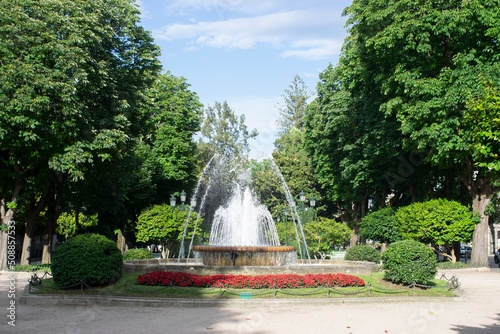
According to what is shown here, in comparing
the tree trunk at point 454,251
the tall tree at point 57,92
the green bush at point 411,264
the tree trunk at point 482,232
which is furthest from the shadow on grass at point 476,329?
the tree trunk at point 454,251

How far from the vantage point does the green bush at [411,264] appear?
49.9 ft

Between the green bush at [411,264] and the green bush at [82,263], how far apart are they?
9.63m

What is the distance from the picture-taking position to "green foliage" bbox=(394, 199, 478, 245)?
25641 mm

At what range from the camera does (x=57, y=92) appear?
19734 mm

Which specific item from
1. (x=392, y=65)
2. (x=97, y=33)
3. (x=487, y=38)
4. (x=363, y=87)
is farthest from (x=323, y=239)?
(x=97, y=33)

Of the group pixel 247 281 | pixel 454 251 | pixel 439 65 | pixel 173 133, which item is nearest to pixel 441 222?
pixel 454 251

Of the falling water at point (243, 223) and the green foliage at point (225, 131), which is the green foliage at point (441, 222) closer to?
the falling water at point (243, 223)

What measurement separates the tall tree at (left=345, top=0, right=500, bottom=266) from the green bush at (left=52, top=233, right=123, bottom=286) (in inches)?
648

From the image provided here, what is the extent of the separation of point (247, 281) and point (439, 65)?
17362 mm

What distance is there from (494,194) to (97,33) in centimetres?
2292

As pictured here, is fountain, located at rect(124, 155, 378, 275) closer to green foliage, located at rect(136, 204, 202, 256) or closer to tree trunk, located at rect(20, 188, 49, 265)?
green foliage, located at rect(136, 204, 202, 256)

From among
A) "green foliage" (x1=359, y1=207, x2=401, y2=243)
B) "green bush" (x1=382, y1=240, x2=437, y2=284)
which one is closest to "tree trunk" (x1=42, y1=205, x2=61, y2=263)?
"green bush" (x1=382, y1=240, x2=437, y2=284)

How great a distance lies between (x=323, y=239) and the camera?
31.3 m

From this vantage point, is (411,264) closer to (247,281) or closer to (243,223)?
(247,281)
